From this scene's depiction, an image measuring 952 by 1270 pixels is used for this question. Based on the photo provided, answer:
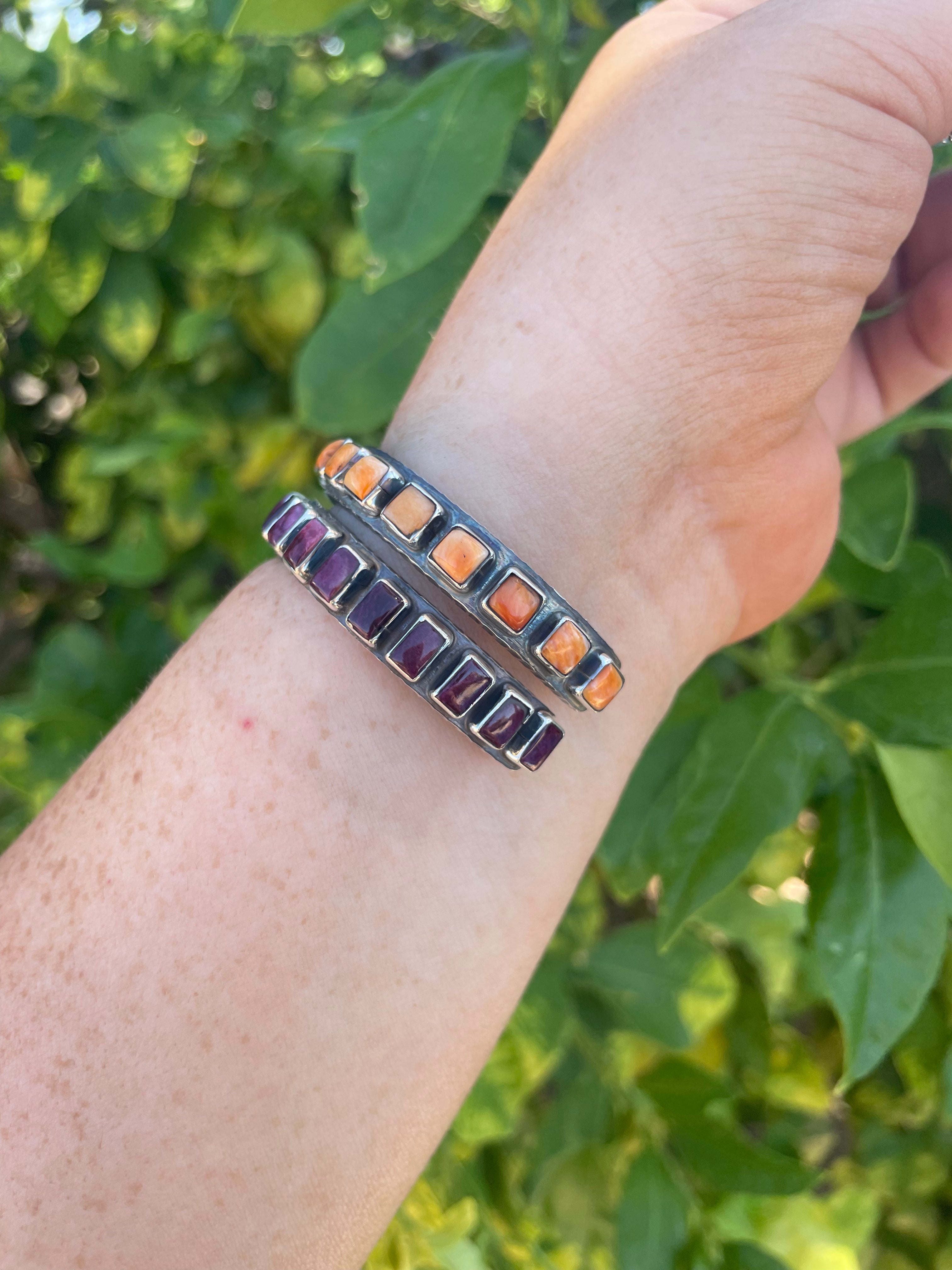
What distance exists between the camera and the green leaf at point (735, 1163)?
78 centimetres

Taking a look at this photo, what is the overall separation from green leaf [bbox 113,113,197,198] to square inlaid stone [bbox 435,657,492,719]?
55 centimetres

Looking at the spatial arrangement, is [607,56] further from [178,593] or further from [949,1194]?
[949,1194]

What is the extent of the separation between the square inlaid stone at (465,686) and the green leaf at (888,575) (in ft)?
1.53

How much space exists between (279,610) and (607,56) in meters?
0.48

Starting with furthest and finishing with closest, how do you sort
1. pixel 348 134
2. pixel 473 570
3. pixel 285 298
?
pixel 285 298 < pixel 348 134 < pixel 473 570

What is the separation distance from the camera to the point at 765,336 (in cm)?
60

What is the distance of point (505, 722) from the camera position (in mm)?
540

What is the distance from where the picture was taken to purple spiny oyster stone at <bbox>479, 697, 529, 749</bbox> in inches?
21.1

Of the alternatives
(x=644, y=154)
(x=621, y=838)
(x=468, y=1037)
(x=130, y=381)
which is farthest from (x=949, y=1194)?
(x=130, y=381)

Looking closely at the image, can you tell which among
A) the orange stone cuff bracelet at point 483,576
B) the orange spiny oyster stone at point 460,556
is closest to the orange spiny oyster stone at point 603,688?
the orange stone cuff bracelet at point 483,576

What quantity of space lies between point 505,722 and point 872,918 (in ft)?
1.12

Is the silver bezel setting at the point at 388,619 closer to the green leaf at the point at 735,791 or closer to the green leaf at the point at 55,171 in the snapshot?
the green leaf at the point at 735,791

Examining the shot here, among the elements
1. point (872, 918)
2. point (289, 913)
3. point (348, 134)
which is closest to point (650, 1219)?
point (872, 918)

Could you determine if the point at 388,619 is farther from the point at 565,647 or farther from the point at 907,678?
the point at 907,678
